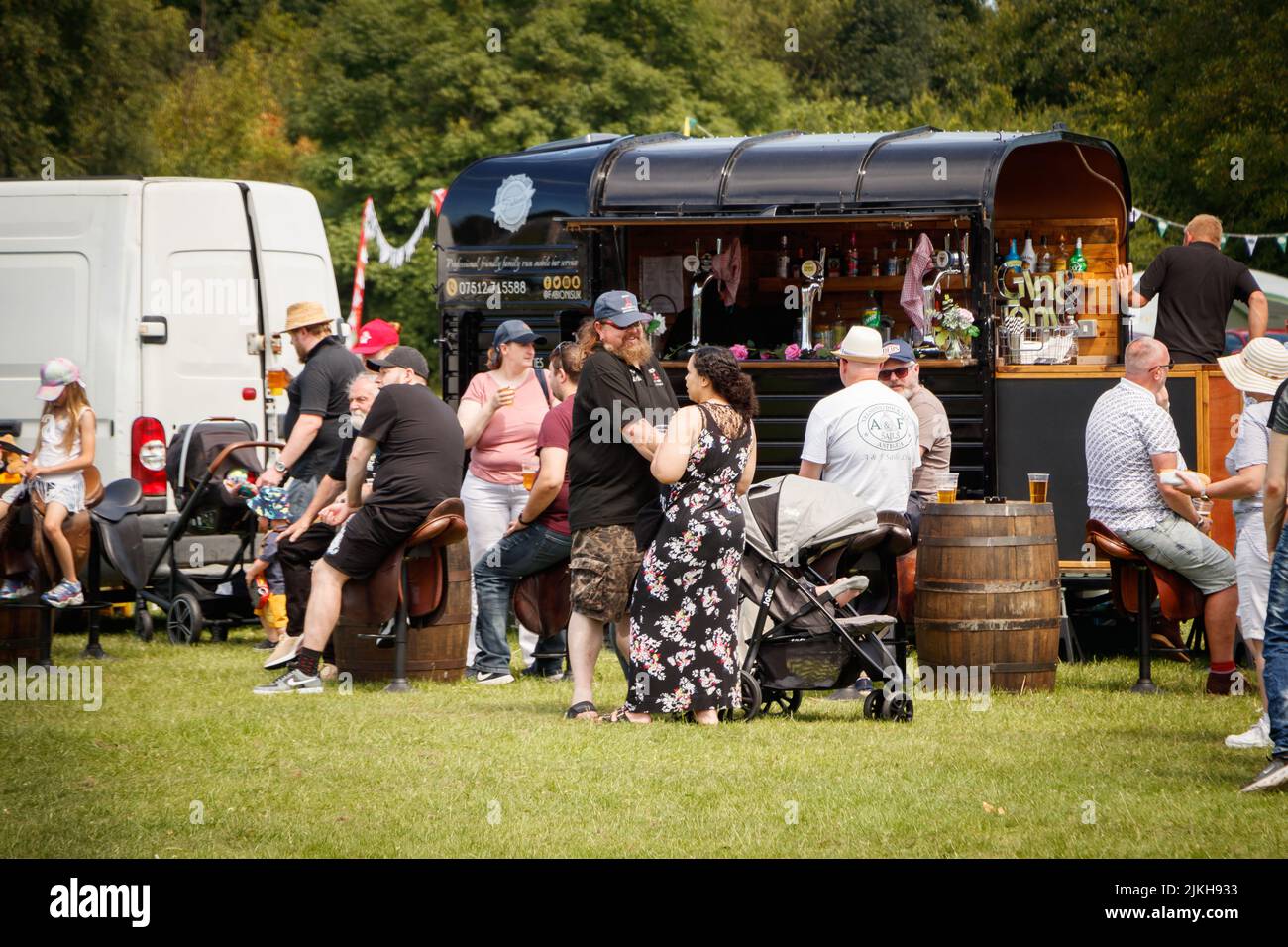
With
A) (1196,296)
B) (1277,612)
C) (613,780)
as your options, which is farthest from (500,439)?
(1277,612)

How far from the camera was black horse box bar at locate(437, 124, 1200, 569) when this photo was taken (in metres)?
11.5

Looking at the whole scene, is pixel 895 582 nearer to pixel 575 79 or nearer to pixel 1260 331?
pixel 1260 331

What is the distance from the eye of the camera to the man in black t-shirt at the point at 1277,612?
6680 mm

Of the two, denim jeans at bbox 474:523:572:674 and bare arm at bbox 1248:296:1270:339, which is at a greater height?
bare arm at bbox 1248:296:1270:339

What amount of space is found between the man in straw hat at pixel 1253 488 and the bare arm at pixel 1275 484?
0.77 metres

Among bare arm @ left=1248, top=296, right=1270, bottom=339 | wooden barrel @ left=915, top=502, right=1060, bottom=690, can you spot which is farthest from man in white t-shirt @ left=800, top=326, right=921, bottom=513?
bare arm @ left=1248, top=296, right=1270, bottom=339

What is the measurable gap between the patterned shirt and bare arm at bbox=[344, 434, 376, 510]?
149 inches

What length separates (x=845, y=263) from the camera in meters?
13.7

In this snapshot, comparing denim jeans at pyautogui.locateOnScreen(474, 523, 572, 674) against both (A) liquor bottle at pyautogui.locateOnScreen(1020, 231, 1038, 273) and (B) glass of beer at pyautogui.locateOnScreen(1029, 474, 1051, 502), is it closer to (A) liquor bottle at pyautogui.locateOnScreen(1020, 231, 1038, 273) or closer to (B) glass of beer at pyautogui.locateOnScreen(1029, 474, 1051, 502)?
(B) glass of beer at pyautogui.locateOnScreen(1029, 474, 1051, 502)

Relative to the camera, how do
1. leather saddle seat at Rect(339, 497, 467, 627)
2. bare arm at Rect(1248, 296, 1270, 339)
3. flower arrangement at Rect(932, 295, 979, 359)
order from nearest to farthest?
leather saddle seat at Rect(339, 497, 467, 627), bare arm at Rect(1248, 296, 1270, 339), flower arrangement at Rect(932, 295, 979, 359)

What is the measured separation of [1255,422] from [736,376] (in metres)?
2.42

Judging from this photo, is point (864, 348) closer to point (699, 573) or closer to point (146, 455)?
point (699, 573)

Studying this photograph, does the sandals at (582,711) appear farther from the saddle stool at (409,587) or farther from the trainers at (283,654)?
the trainers at (283,654)
